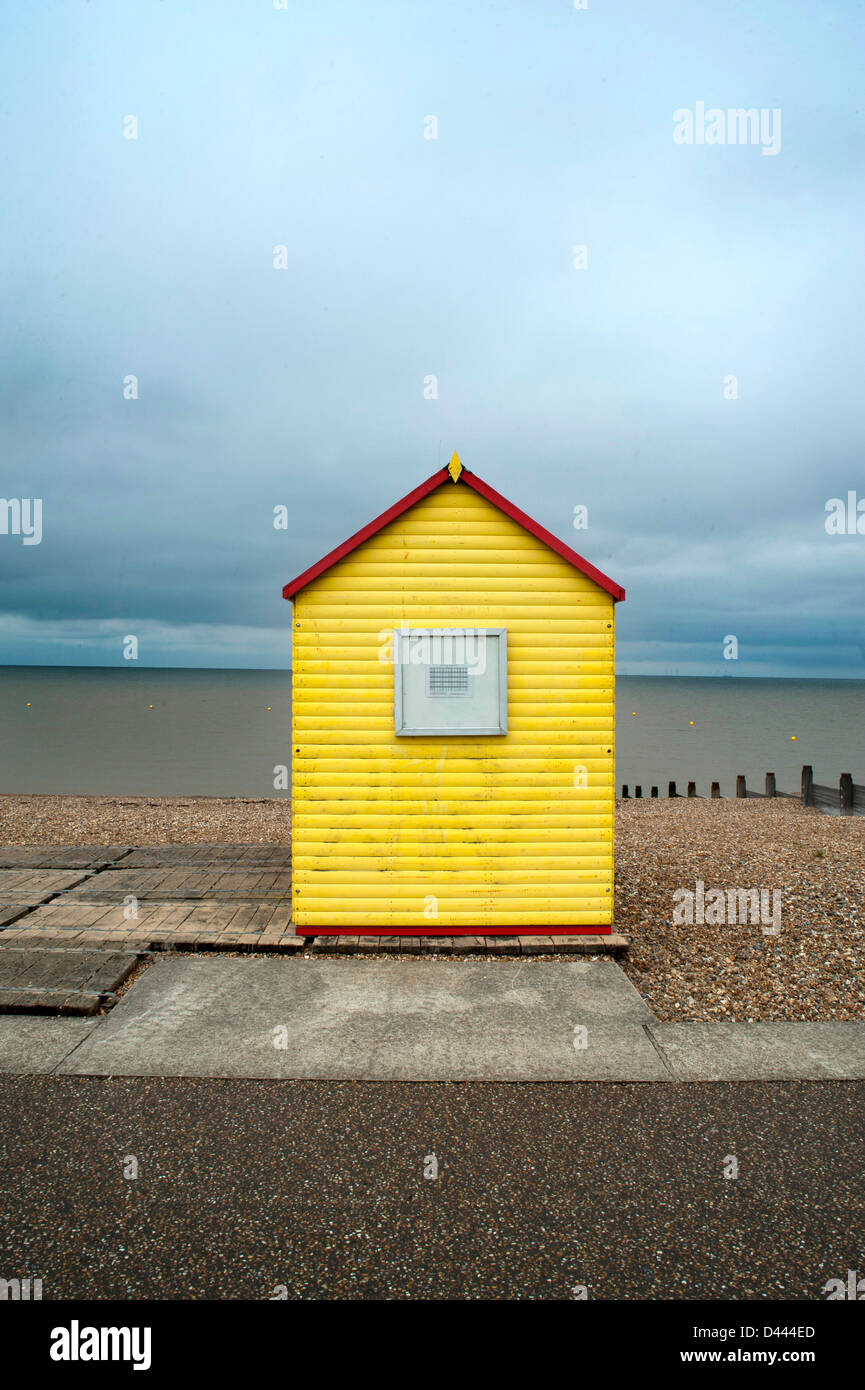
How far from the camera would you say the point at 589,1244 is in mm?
3467

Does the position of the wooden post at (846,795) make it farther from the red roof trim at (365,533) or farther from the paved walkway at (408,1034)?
the red roof trim at (365,533)

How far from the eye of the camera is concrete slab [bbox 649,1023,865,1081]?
198 inches

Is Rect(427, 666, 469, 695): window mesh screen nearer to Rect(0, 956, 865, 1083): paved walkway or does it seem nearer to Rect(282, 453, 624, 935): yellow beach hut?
Rect(282, 453, 624, 935): yellow beach hut

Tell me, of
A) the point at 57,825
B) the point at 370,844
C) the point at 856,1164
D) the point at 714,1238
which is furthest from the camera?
the point at 57,825

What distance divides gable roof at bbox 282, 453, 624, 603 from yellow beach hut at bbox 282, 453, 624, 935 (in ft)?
0.05

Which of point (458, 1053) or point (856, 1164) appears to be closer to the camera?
point (856, 1164)

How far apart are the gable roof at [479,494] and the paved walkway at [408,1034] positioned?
3.54 metres

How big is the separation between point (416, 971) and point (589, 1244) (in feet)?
10.8

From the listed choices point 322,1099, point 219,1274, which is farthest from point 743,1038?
point 219,1274

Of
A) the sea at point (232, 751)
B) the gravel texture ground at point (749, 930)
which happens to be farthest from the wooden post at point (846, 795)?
the sea at point (232, 751)

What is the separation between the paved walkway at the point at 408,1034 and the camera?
5027 millimetres
